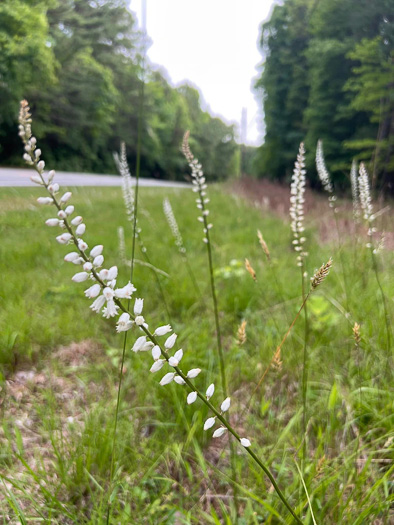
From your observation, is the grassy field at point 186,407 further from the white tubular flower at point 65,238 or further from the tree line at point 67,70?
the tree line at point 67,70

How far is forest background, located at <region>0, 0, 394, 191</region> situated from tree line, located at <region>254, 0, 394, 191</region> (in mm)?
56

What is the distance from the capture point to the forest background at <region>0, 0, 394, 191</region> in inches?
160

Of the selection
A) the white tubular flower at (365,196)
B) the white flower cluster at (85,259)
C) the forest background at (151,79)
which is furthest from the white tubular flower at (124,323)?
the white tubular flower at (365,196)

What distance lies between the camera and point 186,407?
6.27ft

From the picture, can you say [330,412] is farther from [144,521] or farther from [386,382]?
[144,521]

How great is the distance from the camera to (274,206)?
9406 mm

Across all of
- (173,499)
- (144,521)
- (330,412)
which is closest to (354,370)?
(330,412)

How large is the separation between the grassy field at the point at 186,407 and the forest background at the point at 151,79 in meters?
1.64

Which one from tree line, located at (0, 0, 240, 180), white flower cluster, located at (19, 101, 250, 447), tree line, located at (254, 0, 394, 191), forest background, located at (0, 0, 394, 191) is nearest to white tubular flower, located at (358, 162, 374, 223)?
forest background, located at (0, 0, 394, 191)

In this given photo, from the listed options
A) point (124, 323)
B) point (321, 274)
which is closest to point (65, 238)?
point (124, 323)

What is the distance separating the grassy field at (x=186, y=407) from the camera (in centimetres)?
138

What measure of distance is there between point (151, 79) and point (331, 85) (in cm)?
796

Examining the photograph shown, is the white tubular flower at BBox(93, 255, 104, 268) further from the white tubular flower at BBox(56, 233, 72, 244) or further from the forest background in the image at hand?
the forest background

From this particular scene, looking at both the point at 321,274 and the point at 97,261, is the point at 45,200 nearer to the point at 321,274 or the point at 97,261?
the point at 97,261
